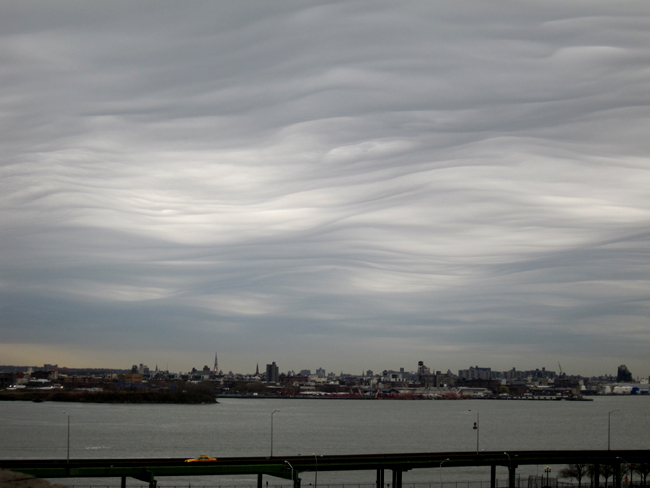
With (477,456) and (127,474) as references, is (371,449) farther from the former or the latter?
(127,474)

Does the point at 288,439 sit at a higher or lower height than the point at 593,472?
lower

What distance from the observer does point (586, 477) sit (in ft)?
258

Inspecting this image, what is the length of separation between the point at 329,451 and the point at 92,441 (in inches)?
1429

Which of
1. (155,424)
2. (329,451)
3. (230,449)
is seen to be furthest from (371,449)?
(155,424)

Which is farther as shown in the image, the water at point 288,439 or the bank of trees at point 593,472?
the water at point 288,439

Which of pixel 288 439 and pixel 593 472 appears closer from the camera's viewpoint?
pixel 593 472

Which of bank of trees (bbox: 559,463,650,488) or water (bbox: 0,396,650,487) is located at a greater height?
bank of trees (bbox: 559,463,650,488)

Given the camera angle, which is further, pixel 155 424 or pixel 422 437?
pixel 155 424

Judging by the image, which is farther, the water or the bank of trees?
the water

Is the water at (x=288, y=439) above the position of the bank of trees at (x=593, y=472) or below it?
below

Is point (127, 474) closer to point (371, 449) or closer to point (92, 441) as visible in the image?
point (371, 449)

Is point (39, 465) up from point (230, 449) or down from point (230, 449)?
up

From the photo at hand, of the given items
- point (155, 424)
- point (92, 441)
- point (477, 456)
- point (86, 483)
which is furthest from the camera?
point (155, 424)

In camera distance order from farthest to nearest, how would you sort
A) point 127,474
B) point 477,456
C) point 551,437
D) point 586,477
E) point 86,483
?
1. point 551,437
2. point 586,477
3. point 86,483
4. point 477,456
5. point 127,474
